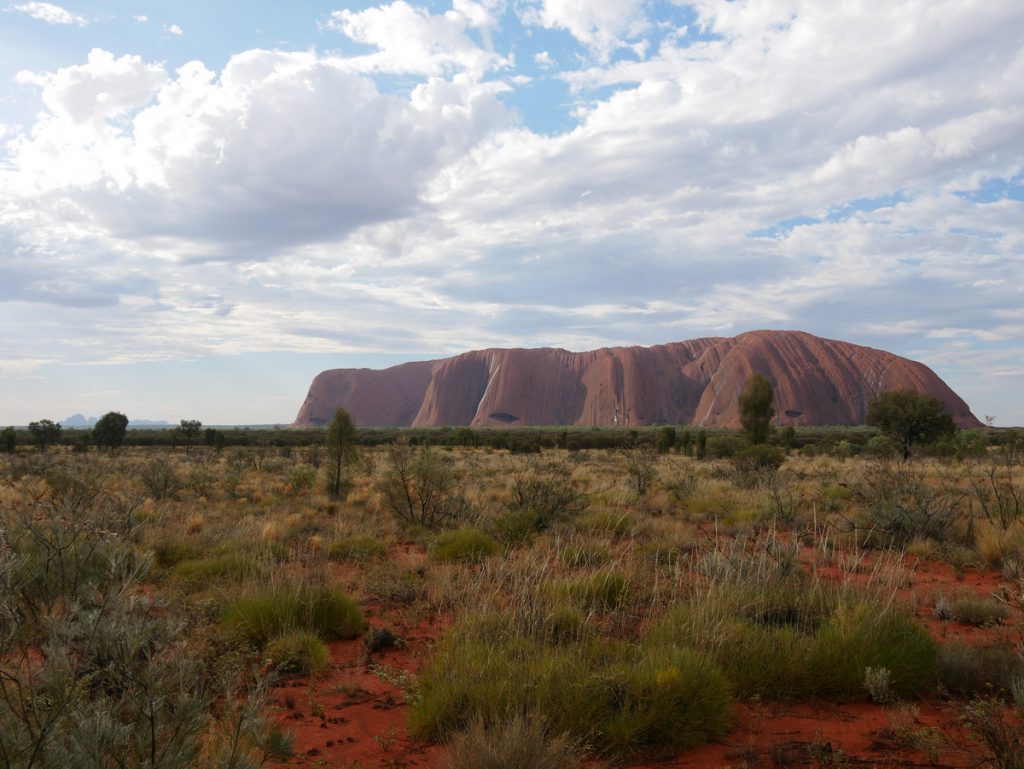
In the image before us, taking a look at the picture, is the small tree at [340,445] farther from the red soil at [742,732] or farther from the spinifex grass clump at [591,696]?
the spinifex grass clump at [591,696]

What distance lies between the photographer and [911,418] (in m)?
30.0

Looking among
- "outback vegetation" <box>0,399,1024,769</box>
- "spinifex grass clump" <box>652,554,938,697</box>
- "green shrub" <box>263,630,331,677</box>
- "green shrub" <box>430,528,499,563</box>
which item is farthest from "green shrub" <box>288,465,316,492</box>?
"spinifex grass clump" <box>652,554,938,697</box>

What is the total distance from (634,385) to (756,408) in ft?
248

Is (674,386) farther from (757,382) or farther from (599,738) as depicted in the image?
(599,738)

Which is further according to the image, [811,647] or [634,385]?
[634,385]

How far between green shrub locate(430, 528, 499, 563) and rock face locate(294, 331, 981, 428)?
286 ft

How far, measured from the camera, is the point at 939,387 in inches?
3799

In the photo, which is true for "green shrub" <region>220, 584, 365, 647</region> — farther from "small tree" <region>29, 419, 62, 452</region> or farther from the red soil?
"small tree" <region>29, 419, 62, 452</region>

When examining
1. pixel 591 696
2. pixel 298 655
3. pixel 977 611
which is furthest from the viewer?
pixel 977 611

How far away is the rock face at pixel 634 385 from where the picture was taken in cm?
9612

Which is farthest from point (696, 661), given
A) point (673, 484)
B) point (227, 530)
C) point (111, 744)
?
point (673, 484)

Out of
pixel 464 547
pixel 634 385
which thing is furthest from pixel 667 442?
pixel 634 385

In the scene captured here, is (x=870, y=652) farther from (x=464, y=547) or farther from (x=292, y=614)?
(x=464, y=547)

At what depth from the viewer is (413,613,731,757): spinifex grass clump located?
3.58 metres
